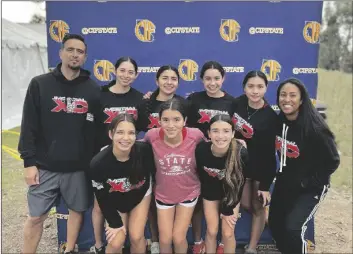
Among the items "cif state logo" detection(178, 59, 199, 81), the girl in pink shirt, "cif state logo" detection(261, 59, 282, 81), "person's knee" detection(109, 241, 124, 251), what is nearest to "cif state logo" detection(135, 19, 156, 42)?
"cif state logo" detection(178, 59, 199, 81)

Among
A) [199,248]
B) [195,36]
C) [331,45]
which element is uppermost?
[331,45]

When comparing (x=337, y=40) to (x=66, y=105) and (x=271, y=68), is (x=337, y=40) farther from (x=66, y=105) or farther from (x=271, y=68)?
(x=66, y=105)

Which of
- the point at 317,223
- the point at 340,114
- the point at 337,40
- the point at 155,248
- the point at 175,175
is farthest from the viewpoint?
the point at 337,40

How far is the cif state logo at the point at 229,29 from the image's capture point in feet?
12.8

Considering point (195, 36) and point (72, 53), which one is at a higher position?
point (195, 36)

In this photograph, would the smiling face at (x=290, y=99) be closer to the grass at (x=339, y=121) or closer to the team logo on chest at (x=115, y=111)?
the team logo on chest at (x=115, y=111)

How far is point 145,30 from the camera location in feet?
12.7

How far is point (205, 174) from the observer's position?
319 cm

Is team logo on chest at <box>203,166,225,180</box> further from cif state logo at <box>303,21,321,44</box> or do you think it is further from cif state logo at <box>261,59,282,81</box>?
cif state logo at <box>303,21,321,44</box>

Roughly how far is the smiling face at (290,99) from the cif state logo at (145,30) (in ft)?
5.28

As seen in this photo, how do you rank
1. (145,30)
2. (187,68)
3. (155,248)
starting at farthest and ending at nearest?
1. (187,68)
2. (145,30)
3. (155,248)

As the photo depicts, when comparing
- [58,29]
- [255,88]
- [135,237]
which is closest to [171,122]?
[255,88]

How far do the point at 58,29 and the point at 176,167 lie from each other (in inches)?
78.1

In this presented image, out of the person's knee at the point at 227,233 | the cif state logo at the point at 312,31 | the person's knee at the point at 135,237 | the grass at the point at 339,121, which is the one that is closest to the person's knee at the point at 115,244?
the person's knee at the point at 135,237
